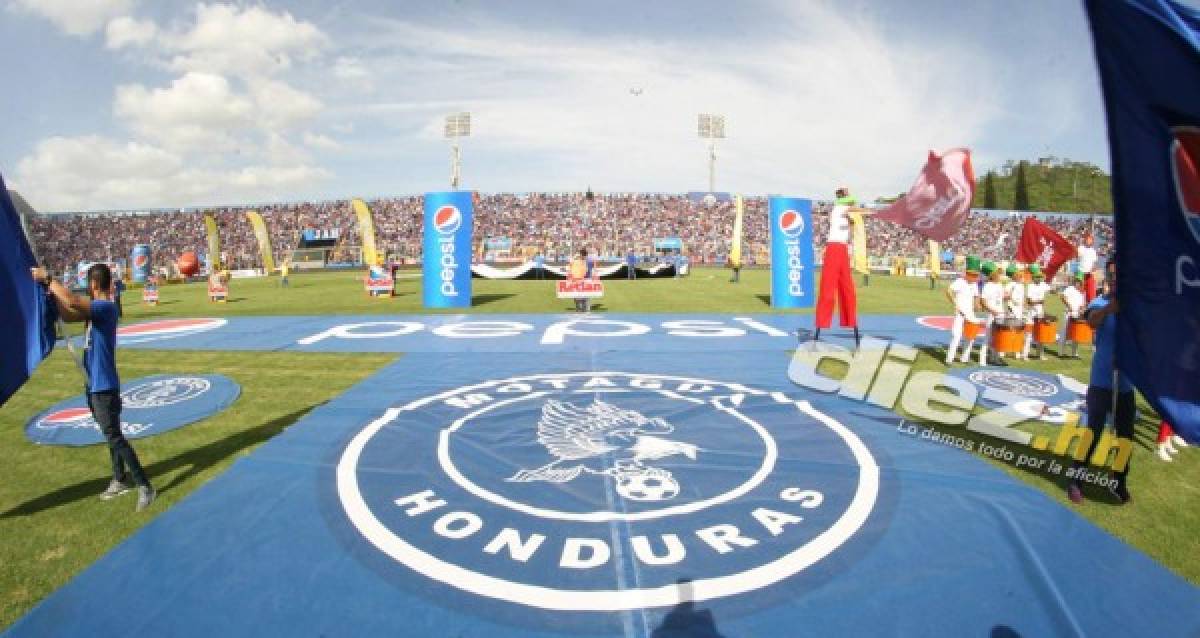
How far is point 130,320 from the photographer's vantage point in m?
18.3

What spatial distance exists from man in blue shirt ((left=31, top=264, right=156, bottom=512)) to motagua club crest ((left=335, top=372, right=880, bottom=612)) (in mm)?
1725

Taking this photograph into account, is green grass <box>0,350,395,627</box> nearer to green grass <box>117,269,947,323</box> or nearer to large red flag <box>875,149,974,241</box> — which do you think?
green grass <box>117,269,947,323</box>

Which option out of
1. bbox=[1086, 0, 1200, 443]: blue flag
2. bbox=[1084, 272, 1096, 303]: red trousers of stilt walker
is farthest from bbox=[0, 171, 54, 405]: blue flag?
bbox=[1084, 272, 1096, 303]: red trousers of stilt walker

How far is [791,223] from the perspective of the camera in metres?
19.4

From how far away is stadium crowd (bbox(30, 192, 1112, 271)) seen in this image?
5806 cm

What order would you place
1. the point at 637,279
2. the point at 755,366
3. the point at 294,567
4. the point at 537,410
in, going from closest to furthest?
the point at 294,567 → the point at 537,410 → the point at 755,366 → the point at 637,279

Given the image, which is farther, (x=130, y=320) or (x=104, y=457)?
(x=130, y=320)

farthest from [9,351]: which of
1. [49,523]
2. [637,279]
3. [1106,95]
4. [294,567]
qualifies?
[637,279]

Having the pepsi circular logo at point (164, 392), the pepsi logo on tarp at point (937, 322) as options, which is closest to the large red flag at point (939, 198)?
the pepsi logo on tarp at point (937, 322)

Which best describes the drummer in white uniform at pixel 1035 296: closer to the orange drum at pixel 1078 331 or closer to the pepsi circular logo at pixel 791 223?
the orange drum at pixel 1078 331

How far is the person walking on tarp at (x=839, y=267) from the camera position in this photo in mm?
11273

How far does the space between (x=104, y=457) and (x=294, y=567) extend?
4041mm

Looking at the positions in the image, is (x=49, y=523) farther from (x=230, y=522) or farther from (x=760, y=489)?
(x=760, y=489)

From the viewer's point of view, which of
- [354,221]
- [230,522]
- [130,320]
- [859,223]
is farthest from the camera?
[354,221]
